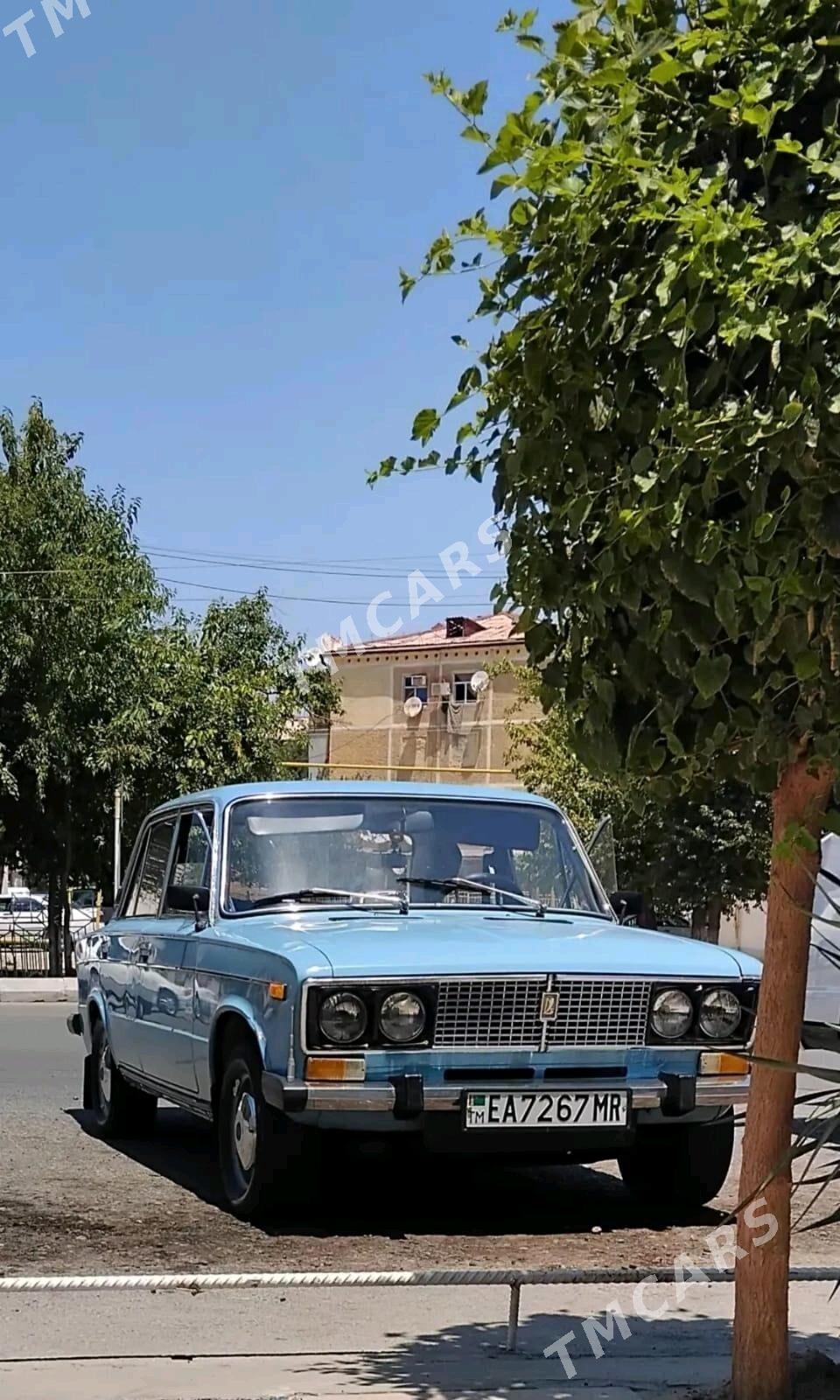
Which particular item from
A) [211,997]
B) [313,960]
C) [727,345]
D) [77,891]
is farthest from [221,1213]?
[77,891]

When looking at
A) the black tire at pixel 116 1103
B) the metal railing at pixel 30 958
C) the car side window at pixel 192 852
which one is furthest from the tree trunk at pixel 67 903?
the car side window at pixel 192 852

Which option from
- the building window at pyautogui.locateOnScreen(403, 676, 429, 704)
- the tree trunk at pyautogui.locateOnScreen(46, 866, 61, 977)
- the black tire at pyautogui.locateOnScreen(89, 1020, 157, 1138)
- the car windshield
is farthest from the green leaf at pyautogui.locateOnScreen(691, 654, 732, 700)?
the building window at pyautogui.locateOnScreen(403, 676, 429, 704)

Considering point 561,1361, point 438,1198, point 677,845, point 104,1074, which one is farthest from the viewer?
point 677,845

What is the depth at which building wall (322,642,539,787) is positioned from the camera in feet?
189

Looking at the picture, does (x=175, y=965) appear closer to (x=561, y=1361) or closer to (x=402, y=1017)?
(x=402, y=1017)

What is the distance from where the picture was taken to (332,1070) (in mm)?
6441

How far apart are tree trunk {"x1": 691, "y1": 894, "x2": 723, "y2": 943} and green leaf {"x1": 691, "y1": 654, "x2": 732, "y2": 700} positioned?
3481 cm

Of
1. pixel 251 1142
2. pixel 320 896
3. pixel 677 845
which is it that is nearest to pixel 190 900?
pixel 320 896

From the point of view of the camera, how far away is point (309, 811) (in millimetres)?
8039

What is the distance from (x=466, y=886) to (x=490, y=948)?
108cm

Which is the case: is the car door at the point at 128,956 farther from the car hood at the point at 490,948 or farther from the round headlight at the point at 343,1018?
the round headlight at the point at 343,1018

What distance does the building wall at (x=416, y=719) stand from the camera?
57562 mm

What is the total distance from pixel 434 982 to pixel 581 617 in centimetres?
282

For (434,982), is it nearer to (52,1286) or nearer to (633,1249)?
(633,1249)
